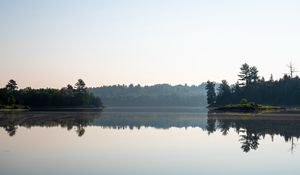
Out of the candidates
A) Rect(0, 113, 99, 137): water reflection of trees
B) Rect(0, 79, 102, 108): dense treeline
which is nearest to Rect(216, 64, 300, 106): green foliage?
Rect(0, 79, 102, 108): dense treeline

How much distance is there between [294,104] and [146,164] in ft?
396

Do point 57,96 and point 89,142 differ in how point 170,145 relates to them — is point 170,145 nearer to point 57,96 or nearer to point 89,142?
point 89,142

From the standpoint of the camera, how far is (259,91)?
14150cm

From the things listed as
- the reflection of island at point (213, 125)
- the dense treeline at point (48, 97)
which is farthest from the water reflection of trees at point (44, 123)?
the dense treeline at point (48, 97)

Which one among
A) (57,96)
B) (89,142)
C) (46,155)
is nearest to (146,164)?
(46,155)

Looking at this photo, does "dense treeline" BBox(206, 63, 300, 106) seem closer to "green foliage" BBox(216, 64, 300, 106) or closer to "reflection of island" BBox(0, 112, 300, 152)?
"green foliage" BBox(216, 64, 300, 106)

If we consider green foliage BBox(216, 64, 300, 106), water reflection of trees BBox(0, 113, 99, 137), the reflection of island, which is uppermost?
green foliage BBox(216, 64, 300, 106)

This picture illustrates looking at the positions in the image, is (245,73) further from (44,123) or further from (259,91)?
(44,123)

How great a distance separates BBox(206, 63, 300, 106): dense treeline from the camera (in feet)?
438

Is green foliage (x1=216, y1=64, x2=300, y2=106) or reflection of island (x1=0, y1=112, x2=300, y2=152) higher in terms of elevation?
green foliage (x1=216, y1=64, x2=300, y2=106)

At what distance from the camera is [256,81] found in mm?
148375

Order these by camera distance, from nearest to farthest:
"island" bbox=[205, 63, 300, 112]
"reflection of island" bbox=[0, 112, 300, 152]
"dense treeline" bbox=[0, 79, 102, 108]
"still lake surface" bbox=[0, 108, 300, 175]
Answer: "still lake surface" bbox=[0, 108, 300, 175] < "reflection of island" bbox=[0, 112, 300, 152] < "island" bbox=[205, 63, 300, 112] < "dense treeline" bbox=[0, 79, 102, 108]

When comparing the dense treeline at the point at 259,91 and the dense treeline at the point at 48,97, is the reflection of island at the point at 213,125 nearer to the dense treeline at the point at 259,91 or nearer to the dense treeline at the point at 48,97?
the dense treeline at the point at 259,91

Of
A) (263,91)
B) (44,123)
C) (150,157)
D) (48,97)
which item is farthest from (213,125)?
(48,97)
